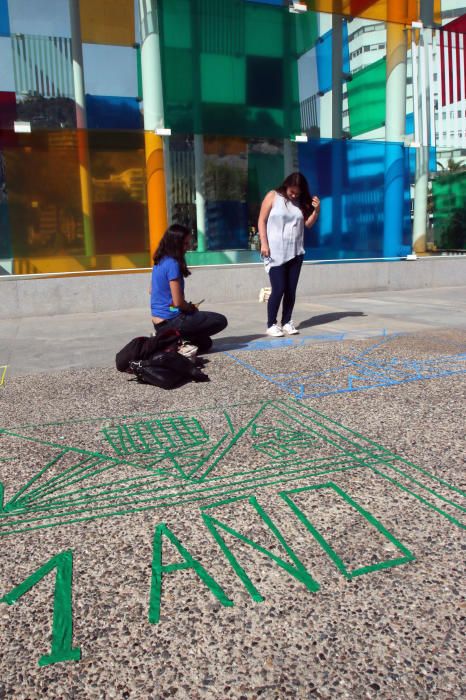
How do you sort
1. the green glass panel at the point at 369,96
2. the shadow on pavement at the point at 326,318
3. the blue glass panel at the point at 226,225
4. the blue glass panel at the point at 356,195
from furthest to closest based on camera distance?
the green glass panel at the point at 369,96 < the blue glass panel at the point at 356,195 < the blue glass panel at the point at 226,225 < the shadow on pavement at the point at 326,318

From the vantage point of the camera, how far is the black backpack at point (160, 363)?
4566 millimetres

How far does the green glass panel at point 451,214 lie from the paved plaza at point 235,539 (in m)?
9.07

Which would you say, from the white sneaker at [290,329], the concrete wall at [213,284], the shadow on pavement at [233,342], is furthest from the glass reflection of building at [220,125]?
the white sneaker at [290,329]

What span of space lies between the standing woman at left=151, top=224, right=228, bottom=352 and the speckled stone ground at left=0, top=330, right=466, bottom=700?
1228 millimetres

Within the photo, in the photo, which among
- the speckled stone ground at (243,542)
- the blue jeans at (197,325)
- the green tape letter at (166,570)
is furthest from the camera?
the blue jeans at (197,325)

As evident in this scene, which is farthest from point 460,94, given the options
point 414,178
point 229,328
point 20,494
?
point 20,494

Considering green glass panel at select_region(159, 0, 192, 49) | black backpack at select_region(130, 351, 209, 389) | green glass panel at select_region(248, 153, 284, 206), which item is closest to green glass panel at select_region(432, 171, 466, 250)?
green glass panel at select_region(248, 153, 284, 206)

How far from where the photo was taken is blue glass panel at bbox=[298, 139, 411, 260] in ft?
36.4

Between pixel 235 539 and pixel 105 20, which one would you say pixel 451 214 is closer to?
pixel 105 20

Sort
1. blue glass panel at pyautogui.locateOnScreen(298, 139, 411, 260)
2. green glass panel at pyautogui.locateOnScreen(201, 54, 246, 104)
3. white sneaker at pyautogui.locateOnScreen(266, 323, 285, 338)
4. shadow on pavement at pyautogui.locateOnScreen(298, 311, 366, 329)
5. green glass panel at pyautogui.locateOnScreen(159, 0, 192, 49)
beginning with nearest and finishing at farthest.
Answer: white sneaker at pyautogui.locateOnScreen(266, 323, 285, 338) < shadow on pavement at pyautogui.locateOnScreen(298, 311, 366, 329) < green glass panel at pyautogui.locateOnScreen(159, 0, 192, 49) < green glass panel at pyautogui.locateOnScreen(201, 54, 246, 104) < blue glass panel at pyautogui.locateOnScreen(298, 139, 411, 260)

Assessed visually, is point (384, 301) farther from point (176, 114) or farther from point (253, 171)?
point (176, 114)

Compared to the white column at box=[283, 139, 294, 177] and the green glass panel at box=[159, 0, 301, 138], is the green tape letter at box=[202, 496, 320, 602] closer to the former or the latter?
the green glass panel at box=[159, 0, 301, 138]

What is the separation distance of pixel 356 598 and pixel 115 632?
2.61 ft

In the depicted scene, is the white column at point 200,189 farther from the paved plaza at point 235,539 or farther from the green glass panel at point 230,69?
the paved plaza at point 235,539
